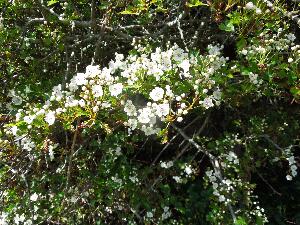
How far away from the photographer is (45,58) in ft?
8.85

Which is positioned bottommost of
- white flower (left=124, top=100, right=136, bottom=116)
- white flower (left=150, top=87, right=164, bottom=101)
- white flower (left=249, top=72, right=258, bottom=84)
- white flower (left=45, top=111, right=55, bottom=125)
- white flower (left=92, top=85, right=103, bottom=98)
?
white flower (left=45, top=111, right=55, bottom=125)

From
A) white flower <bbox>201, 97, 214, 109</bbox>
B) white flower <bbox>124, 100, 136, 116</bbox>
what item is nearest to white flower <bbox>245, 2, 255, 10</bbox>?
white flower <bbox>201, 97, 214, 109</bbox>

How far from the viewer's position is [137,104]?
2.32 m

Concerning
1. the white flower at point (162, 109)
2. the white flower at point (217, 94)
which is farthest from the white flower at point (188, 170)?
the white flower at point (162, 109)

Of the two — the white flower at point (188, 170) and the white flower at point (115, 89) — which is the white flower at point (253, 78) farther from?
the white flower at point (188, 170)

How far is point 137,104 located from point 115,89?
0.46 metres

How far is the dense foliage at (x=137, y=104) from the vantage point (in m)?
1.95

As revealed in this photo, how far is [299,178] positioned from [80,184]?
78.9 inches

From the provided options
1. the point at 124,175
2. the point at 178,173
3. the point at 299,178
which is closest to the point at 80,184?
the point at 124,175

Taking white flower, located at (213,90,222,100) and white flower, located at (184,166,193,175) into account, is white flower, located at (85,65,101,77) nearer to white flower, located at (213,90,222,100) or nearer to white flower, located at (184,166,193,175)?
white flower, located at (213,90,222,100)

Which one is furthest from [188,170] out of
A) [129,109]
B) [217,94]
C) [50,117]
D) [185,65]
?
[50,117]

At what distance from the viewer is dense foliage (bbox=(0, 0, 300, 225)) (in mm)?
1951

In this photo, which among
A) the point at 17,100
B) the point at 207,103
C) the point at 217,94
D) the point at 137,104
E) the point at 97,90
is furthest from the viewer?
the point at 17,100

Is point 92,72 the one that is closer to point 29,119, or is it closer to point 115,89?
point 115,89
